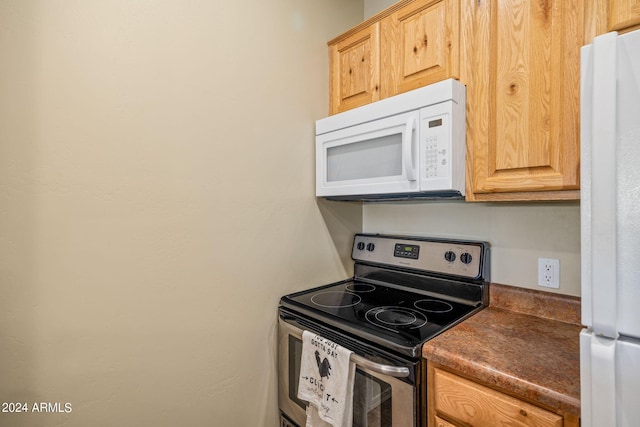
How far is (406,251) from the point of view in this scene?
5.58ft

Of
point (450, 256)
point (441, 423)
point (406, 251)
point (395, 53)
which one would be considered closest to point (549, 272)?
point (450, 256)

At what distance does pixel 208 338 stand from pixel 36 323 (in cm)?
58

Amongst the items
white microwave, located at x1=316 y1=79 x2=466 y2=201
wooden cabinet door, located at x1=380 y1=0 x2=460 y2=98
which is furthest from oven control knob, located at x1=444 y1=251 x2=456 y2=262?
wooden cabinet door, located at x1=380 y1=0 x2=460 y2=98

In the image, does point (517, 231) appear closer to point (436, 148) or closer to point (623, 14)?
point (436, 148)

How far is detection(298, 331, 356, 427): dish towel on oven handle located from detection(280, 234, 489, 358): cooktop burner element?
85 mm

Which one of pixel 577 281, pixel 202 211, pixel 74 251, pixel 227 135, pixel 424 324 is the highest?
pixel 227 135

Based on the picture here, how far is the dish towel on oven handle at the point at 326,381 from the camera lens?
115 centimetres

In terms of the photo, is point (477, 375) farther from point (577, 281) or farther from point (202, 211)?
point (202, 211)

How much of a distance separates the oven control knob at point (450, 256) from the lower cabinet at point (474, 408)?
63 cm

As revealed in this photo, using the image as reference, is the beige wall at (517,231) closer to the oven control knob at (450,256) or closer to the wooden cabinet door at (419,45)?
the oven control knob at (450,256)

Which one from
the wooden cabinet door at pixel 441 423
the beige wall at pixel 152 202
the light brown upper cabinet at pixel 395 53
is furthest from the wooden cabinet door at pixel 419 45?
the wooden cabinet door at pixel 441 423

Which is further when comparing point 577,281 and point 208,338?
point 208,338

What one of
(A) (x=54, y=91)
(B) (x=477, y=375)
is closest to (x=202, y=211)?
(A) (x=54, y=91)

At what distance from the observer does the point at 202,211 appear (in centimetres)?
132
